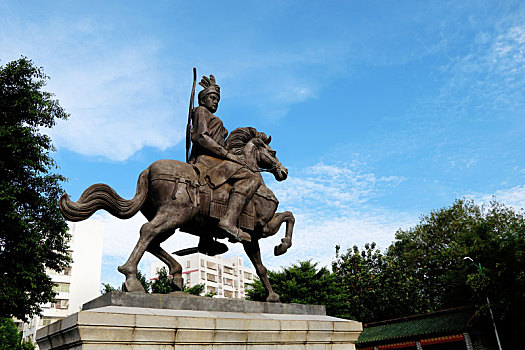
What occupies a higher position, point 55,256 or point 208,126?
point 55,256

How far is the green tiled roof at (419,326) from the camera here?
23.0m

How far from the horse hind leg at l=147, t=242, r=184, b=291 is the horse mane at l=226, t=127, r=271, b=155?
1985 millimetres

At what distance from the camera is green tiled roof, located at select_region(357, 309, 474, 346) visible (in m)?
23.0

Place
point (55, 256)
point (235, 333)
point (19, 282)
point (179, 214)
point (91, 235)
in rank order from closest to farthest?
point (235, 333)
point (179, 214)
point (19, 282)
point (55, 256)
point (91, 235)

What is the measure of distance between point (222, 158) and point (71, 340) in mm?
3319

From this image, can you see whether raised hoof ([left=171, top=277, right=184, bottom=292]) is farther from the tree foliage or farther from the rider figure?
the tree foliage

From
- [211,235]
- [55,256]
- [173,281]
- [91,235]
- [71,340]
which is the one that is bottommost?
[71,340]

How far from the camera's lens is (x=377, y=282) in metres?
32.4

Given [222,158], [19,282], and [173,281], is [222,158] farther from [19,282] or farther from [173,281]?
[19,282]

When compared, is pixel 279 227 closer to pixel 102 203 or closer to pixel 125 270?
pixel 125 270

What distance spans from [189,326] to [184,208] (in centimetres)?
166

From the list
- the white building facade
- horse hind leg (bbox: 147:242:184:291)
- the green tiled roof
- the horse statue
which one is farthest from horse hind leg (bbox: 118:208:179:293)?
the white building facade

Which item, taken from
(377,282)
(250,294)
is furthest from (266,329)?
(377,282)

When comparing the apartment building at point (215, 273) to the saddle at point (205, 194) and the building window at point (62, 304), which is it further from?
the saddle at point (205, 194)
